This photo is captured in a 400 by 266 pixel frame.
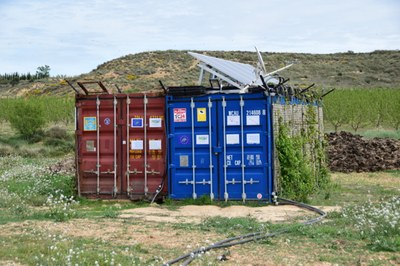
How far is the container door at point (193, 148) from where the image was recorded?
1413 cm

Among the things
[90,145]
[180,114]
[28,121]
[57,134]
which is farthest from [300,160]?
[28,121]

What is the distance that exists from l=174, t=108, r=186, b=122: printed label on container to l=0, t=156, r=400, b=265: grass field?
199cm

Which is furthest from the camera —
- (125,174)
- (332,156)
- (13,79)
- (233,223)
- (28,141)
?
(13,79)

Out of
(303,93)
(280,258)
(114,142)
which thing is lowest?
(280,258)

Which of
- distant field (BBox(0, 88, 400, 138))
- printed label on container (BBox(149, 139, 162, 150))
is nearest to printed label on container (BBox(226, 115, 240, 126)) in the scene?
printed label on container (BBox(149, 139, 162, 150))

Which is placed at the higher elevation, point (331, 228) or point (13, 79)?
point (13, 79)

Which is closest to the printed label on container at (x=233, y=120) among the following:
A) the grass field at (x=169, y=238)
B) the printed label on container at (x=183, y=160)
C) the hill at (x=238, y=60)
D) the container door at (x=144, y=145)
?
the printed label on container at (x=183, y=160)

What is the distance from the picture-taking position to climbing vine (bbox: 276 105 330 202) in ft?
46.2

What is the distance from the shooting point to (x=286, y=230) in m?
10.0

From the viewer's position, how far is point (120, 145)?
48.8 ft

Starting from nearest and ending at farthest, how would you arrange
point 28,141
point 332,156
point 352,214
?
point 352,214
point 332,156
point 28,141

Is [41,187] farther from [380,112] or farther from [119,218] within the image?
[380,112]

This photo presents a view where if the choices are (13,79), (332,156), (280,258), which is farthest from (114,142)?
(13,79)

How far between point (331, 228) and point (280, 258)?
217 centimetres
